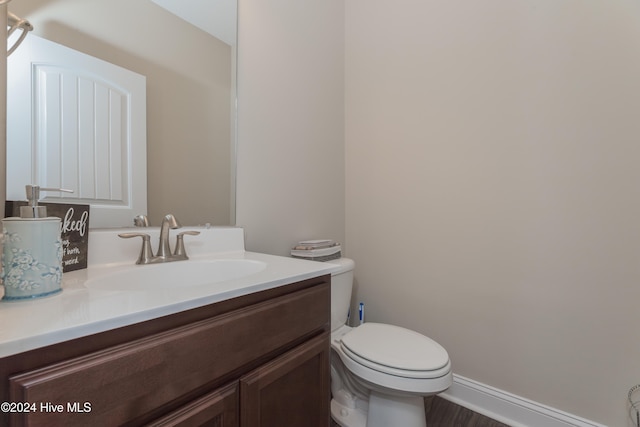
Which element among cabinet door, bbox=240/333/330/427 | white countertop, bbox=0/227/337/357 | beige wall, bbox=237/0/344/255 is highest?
beige wall, bbox=237/0/344/255

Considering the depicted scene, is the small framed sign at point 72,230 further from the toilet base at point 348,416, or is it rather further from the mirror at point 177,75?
the toilet base at point 348,416

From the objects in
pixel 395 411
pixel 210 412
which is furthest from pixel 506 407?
pixel 210 412

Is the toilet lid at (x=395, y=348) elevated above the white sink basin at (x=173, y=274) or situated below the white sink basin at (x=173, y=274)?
below

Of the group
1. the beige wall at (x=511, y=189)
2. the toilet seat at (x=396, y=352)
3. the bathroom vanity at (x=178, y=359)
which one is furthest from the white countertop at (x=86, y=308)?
the beige wall at (x=511, y=189)

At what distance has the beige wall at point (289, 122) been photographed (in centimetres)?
127

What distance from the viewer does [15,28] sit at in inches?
28.0

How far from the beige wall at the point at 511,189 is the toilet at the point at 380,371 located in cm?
39

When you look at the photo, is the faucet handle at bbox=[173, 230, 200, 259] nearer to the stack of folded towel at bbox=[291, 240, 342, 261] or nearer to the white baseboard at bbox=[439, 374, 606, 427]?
the stack of folded towel at bbox=[291, 240, 342, 261]

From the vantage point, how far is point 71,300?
1.65 feet

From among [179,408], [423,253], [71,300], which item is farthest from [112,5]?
[423,253]

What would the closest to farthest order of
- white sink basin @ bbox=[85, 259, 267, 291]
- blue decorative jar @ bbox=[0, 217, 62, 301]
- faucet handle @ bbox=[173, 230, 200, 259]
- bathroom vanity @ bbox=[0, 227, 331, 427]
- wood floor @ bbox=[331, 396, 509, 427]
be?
bathroom vanity @ bbox=[0, 227, 331, 427] → blue decorative jar @ bbox=[0, 217, 62, 301] → white sink basin @ bbox=[85, 259, 267, 291] → faucet handle @ bbox=[173, 230, 200, 259] → wood floor @ bbox=[331, 396, 509, 427]

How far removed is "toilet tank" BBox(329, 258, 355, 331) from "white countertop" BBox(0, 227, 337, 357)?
61 centimetres

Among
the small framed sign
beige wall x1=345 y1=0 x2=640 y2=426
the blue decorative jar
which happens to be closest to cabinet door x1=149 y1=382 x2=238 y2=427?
the blue decorative jar

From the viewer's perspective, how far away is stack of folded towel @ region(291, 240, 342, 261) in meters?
1.33
